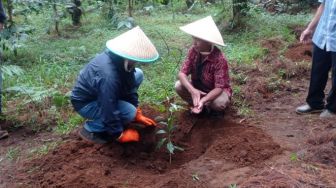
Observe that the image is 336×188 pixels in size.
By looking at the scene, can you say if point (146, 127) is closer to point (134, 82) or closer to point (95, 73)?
point (134, 82)

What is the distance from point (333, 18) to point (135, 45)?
1.91 meters

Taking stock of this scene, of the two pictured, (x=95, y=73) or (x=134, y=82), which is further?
(x=134, y=82)

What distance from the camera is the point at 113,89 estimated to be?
131 inches

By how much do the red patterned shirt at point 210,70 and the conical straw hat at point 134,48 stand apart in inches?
32.3

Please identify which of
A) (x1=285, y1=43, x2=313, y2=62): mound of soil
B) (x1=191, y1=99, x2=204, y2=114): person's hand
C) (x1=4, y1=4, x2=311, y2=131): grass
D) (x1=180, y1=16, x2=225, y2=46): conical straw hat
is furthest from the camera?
(x1=285, y1=43, x2=313, y2=62): mound of soil

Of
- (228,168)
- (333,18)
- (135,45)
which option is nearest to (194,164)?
(228,168)

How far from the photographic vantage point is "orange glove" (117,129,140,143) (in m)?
3.50

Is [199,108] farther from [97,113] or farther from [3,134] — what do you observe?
[3,134]

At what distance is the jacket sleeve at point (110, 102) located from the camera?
3299mm

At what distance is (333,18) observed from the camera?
389 centimetres

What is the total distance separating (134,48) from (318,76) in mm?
2047

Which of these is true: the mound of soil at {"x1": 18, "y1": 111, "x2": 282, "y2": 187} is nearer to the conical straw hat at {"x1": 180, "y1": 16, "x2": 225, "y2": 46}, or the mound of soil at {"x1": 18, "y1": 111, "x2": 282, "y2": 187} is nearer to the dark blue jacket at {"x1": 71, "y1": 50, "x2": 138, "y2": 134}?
the dark blue jacket at {"x1": 71, "y1": 50, "x2": 138, "y2": 134}

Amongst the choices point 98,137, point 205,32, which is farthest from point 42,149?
point 205,32

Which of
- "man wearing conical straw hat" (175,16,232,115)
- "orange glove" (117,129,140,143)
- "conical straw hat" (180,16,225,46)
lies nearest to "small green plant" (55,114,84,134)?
"orange glove" (117,129,140,143)
